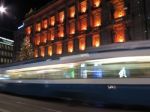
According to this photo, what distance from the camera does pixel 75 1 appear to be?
185 ft

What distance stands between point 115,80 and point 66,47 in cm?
4065

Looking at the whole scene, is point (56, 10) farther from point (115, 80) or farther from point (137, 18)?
point (115, 80)

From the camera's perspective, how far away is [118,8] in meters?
45.8

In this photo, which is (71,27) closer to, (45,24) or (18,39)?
(45,24)

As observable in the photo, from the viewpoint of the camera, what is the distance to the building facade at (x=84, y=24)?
4244 cm

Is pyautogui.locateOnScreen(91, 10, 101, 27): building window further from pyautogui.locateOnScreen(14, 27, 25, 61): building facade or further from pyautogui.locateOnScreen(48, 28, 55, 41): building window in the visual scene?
pyautogui.locateOnScreen(14, 27, 25, 61): building facade

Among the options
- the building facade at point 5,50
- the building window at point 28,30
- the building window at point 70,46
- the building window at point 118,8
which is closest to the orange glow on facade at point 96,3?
the building window at point 118,8

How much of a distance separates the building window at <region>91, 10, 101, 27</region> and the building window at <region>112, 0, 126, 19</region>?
13.3ft

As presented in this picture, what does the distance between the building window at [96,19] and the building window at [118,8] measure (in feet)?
13.3

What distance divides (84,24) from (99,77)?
36298 mm

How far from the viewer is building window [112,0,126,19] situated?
4503 centimetres

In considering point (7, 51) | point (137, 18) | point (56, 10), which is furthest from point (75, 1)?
point (7, 51)

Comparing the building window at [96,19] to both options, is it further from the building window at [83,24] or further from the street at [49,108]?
the street at [49,108]

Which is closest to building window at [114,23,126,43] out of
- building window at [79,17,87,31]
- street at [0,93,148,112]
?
building window at [79,17,87,31]
